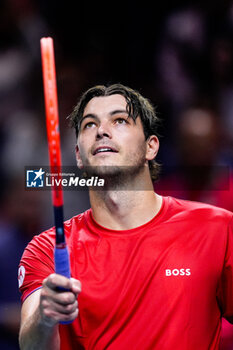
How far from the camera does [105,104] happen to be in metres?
1.92

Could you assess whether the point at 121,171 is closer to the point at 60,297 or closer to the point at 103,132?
the point at 103,132

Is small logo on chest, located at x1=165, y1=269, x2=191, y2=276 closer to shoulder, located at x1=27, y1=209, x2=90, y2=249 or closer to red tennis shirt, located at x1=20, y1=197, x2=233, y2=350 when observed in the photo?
red tennis shirt, located at x1=20, y1=197, x2=233, y2=350

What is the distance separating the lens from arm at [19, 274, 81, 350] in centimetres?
104

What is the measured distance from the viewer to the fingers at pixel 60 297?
1037 mm

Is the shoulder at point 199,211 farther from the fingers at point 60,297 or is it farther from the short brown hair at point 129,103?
the fingers at point 60,297

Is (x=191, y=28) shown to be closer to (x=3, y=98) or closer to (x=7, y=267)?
(x=3, y=98)

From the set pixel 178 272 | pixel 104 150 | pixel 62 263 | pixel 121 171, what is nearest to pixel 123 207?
pixel 121 171

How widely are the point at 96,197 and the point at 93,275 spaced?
0.36 metres

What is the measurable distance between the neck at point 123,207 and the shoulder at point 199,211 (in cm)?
9

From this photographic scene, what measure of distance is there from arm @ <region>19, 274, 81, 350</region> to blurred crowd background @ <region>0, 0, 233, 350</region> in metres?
1.44

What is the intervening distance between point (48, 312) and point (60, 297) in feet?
0.30

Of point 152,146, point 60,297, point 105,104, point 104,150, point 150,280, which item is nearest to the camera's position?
point 60,297

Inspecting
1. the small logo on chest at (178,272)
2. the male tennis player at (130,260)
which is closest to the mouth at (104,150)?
the male tennis player at (130,260)

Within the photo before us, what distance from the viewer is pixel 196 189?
9.66ft
